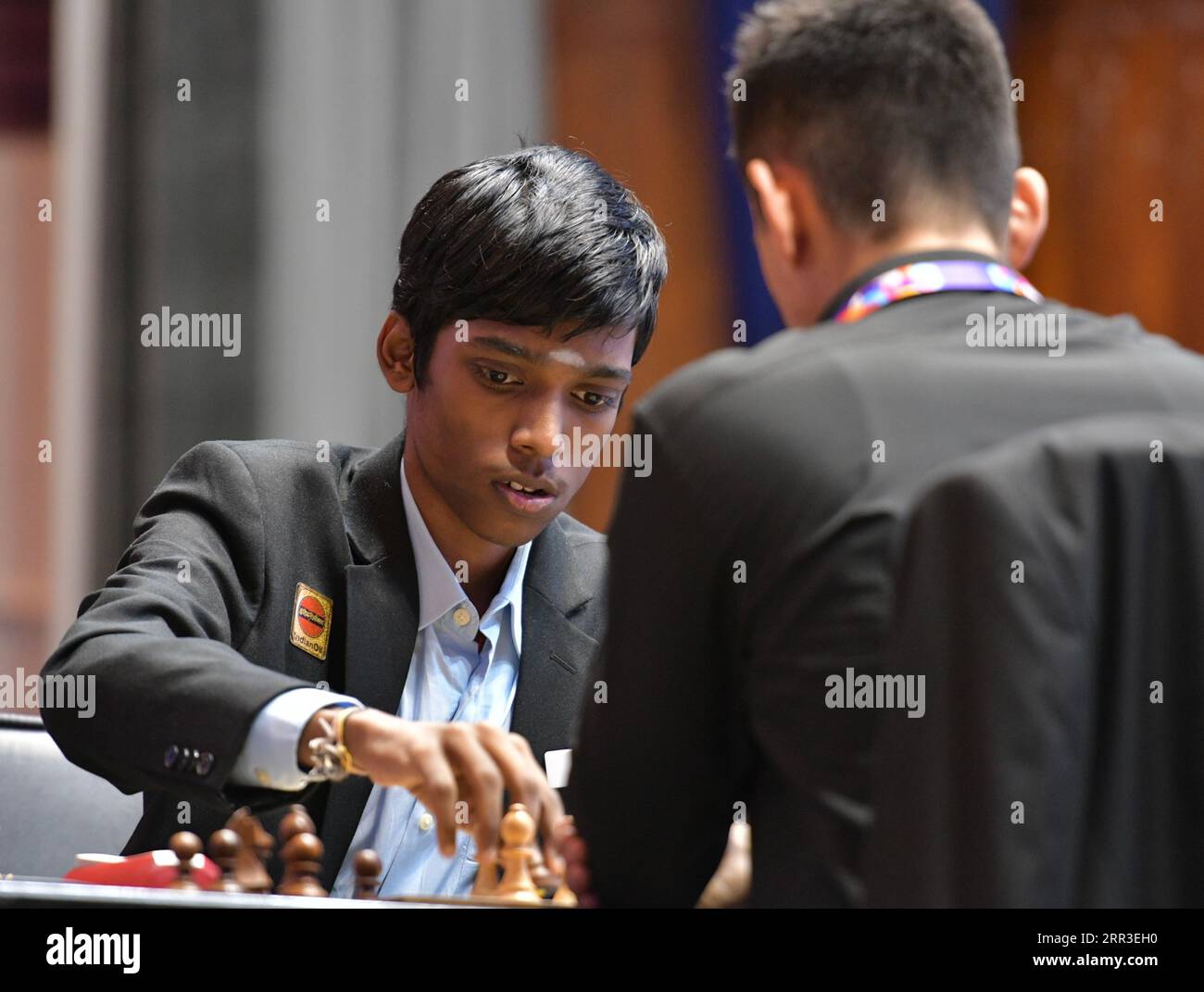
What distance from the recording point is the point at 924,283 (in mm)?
1309

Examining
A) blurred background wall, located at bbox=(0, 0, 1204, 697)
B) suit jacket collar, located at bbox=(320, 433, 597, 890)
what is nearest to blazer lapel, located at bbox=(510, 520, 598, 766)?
suit jacket collar, located at bbox=(320, 433, 597, 890)

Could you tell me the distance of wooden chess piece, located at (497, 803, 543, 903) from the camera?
151 centimetres

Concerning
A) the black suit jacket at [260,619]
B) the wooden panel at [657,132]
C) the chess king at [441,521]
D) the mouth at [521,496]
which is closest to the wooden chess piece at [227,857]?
the black suit jacket at [260,619]

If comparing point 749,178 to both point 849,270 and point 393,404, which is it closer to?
point 849,270

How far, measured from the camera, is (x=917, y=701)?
107 centimetres

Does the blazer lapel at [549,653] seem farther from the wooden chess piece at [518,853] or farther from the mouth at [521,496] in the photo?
the wooden chess piece at [518,853]

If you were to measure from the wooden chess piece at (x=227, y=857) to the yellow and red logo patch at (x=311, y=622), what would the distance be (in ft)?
2.28

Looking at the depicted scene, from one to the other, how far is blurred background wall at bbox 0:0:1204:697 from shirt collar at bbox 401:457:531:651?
1.85 meters

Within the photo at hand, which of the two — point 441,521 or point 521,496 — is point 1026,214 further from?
point 441,521

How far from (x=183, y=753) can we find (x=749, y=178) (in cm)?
81

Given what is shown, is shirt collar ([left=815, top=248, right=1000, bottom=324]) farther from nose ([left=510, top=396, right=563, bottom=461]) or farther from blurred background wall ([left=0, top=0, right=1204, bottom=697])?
blurred background wall ([left=0, top=0, right=1204, bottom=697])

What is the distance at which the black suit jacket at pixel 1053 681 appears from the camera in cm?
106
